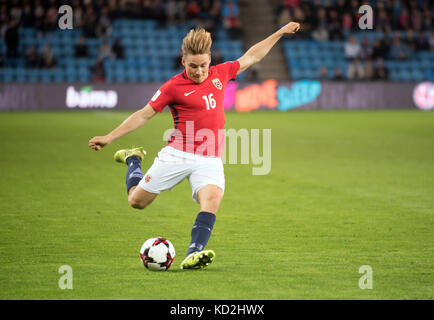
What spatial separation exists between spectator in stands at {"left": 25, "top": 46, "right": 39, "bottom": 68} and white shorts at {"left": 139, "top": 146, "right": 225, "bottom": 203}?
23.1 meters

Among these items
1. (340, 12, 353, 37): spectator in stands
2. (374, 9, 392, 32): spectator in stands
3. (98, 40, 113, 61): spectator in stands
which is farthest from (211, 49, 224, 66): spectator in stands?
(374, 9, 392, 32): spectator in stands

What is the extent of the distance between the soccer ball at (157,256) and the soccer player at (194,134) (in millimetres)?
143

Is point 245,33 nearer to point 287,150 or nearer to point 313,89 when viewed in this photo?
point 313,89

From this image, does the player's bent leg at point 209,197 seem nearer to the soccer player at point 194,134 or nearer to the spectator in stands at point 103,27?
the soccer player at point 194,134

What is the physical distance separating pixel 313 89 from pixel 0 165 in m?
18.2

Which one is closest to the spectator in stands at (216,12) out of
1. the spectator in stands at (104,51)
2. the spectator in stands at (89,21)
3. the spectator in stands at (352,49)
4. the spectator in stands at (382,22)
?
the spectator in stands at (104,51)

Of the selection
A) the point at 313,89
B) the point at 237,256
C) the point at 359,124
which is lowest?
the point at 237,256

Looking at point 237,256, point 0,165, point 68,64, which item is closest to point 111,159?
point 0,165

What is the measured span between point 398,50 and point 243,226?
26.8m

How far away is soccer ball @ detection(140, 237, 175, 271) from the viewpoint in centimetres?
626

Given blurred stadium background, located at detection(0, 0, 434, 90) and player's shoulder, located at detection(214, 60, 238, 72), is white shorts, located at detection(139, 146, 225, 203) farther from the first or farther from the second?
blurred stadium background, located at detection(0, 0, 434, 90)

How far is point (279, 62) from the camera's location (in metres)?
33.7

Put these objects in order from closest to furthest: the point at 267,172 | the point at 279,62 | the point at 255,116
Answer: the point at 267,172 → the point at 255,116 → the point at 279,62

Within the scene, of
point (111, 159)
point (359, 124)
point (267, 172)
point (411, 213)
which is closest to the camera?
point (411, 213)
